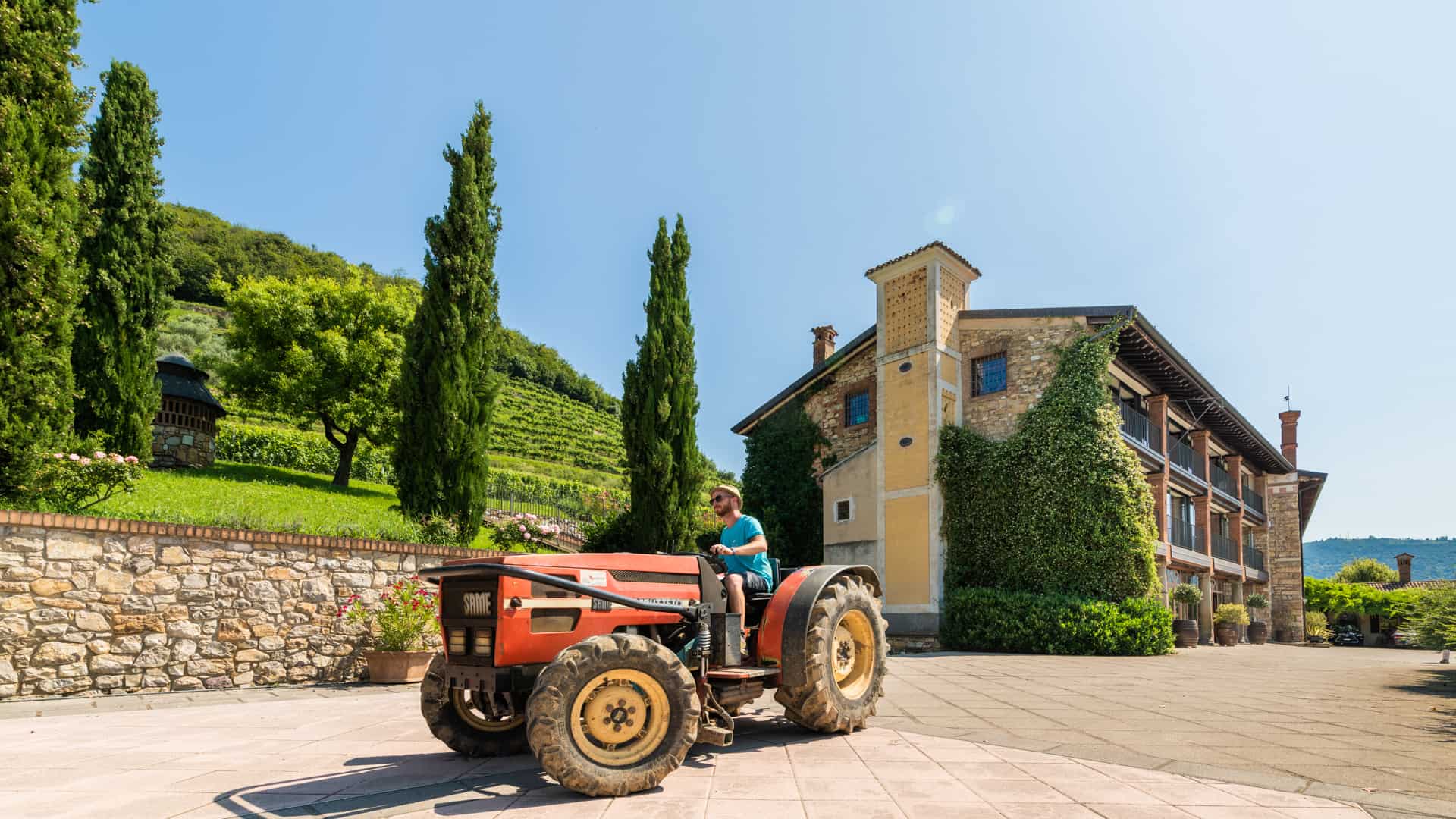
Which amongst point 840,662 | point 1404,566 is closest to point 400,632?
point 840,662

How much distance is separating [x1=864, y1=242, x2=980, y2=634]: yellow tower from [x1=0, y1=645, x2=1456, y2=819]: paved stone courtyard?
9473 millimetres

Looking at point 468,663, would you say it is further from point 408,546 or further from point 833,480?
point 833,480

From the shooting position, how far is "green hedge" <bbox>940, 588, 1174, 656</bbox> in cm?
1480

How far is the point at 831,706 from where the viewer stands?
16.6 ft

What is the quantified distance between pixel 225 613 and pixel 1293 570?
34.4 metres

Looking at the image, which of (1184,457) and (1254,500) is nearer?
(1184,457)

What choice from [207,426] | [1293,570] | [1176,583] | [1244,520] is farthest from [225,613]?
[1293,570]

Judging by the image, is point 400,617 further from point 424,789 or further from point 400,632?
point 424,789

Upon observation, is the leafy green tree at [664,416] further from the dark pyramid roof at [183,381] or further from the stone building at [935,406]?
the dark pyramid roof at [183,381]

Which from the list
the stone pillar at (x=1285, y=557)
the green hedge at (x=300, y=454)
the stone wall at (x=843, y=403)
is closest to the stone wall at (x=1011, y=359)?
the stone wall at (x=843, y=403)

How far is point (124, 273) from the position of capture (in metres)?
12.3

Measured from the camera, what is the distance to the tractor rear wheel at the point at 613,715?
3.63 metres

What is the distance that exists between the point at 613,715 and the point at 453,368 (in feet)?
28.1

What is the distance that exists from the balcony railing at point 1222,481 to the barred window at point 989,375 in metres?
12.3
